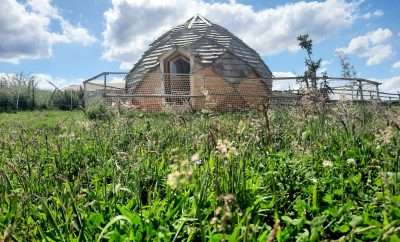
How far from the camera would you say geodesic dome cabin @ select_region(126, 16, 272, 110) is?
837 inches

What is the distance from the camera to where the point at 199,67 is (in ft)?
73.1

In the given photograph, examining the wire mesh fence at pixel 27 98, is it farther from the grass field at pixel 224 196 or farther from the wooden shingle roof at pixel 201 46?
the grass field at pixel 224 196

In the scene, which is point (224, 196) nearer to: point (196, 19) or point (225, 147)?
point (225, 147)

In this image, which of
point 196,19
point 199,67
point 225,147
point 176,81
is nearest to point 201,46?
point 199,67

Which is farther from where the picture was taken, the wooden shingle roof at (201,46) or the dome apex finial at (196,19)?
the dome apex finial at (196,19)

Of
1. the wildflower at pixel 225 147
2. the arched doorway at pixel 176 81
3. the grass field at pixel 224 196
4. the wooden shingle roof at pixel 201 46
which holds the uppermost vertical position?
the wooden shingle roof at pixel 201 46

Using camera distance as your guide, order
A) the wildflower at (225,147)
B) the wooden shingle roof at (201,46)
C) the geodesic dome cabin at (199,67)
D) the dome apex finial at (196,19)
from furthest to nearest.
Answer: the dome apex finial at (196,19) < the wooden shingle roof at (201,46) < the geodesic dome cabin at (199,67) < the wildflower at (225,147)

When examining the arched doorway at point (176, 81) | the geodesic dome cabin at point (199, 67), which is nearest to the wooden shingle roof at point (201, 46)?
the geodesic dome cabin at point (199, 67)

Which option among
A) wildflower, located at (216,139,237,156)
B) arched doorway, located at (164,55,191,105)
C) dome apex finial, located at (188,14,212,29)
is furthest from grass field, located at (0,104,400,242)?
dome apex finial, located at (188,14,212,29)

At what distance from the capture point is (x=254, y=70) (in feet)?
Answer: 78.5

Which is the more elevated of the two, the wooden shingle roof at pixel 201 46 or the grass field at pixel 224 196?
the wooden shingle roof at pixel 201 46

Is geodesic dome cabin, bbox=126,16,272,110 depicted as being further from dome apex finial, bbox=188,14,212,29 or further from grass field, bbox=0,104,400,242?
grass field, bbox=0,104,400,242

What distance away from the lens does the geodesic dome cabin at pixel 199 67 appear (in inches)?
837

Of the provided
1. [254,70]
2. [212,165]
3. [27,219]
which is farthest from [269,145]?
[254,70]
